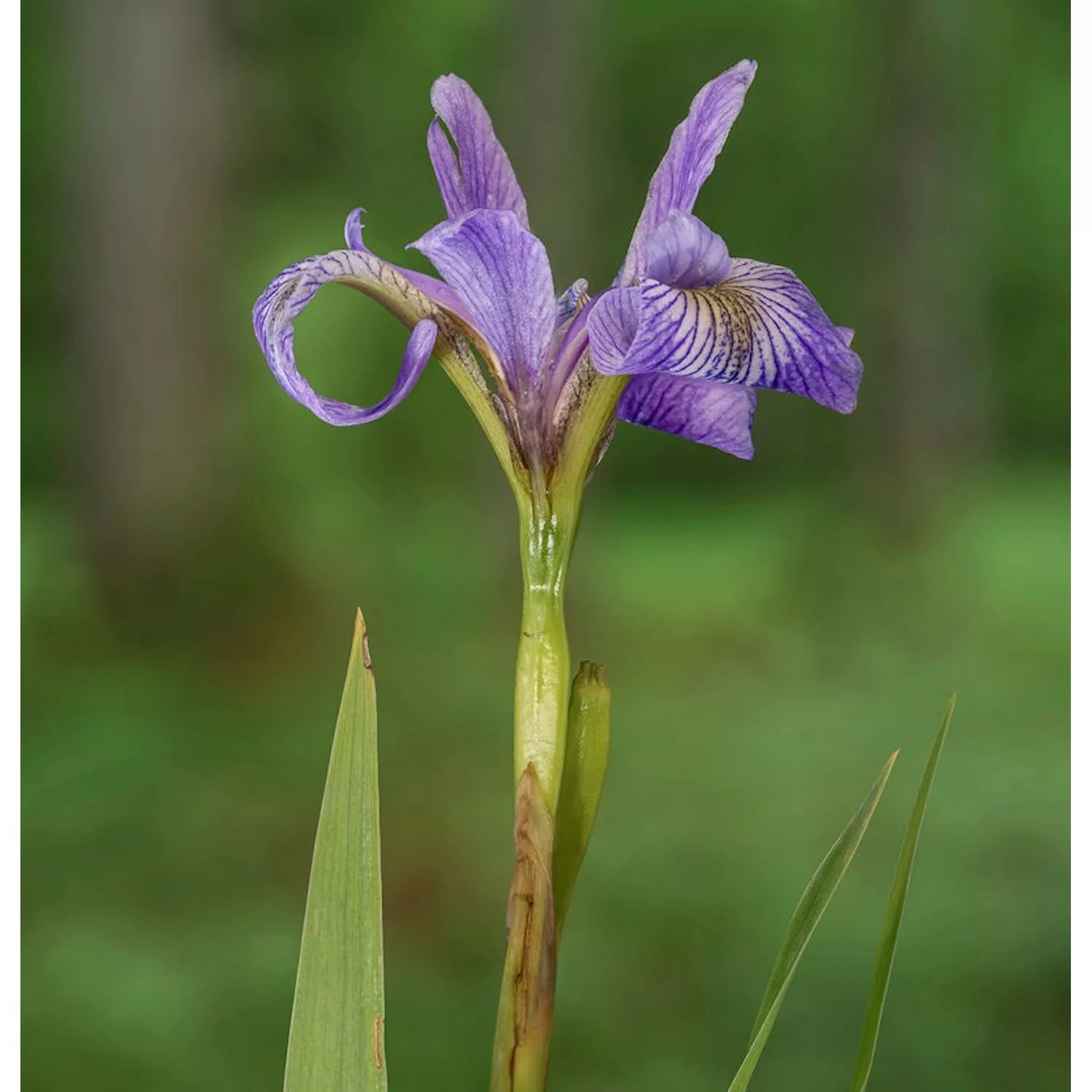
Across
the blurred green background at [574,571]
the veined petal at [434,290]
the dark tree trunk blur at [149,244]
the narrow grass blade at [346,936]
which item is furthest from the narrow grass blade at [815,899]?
the dark tree trunk blur at [149,244]

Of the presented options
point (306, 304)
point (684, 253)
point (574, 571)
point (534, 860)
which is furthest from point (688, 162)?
point (574, 571)

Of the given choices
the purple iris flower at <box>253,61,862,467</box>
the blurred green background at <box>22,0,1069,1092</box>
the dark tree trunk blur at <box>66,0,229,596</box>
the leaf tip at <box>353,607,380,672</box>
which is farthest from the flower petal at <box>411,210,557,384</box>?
the dark tree trunk blur at <box>66,0,229,596</box>

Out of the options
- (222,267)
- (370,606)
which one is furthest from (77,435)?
(370,606)

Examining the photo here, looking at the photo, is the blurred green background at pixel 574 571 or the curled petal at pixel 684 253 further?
the blurred green background at pixel 574 571

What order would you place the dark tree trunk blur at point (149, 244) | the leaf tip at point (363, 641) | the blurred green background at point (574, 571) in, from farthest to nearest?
the dark tree trunk blur at point (149, 244), the blurred green background at point (574, 571), the leaf tip at point (363, 641)

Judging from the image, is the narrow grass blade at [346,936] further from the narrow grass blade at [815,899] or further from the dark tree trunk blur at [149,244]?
the dark tree trunk blur at [149,244]

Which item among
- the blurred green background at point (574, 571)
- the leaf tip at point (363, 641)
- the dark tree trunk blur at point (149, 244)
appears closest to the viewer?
the leaf tip at point (363, 641)

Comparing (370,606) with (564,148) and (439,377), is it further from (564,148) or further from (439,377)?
(439,377)
